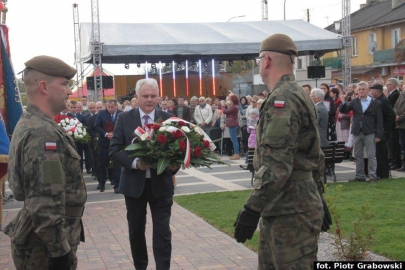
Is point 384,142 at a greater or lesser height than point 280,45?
lesser

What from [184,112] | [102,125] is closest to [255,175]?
[102,125]

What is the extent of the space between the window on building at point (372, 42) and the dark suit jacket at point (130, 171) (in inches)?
1981

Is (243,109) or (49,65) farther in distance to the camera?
(243,109)

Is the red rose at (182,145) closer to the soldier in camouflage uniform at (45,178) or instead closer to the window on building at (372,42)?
the soldier in camouflage uniform at (45,178)

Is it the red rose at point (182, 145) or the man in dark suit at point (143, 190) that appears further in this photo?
the man in dark suit at point (143, 190)

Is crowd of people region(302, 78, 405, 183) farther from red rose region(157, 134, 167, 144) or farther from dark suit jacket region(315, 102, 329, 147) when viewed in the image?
red rose region(157, 134, 167, 144)

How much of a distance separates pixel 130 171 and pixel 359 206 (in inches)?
200

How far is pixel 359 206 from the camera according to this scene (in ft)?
32.1

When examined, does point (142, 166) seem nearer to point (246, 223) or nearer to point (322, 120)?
point (246, 223)

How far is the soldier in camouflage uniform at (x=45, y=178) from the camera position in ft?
11.2

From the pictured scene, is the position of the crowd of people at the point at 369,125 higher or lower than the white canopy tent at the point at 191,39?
lower

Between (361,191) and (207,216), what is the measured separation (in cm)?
352

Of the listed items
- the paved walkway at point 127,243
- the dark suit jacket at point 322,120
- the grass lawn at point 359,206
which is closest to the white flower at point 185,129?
the paved walkway at point 127,243

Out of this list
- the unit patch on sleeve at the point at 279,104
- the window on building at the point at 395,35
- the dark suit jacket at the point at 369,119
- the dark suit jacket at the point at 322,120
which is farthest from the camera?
the window on building at the point at 395,35
